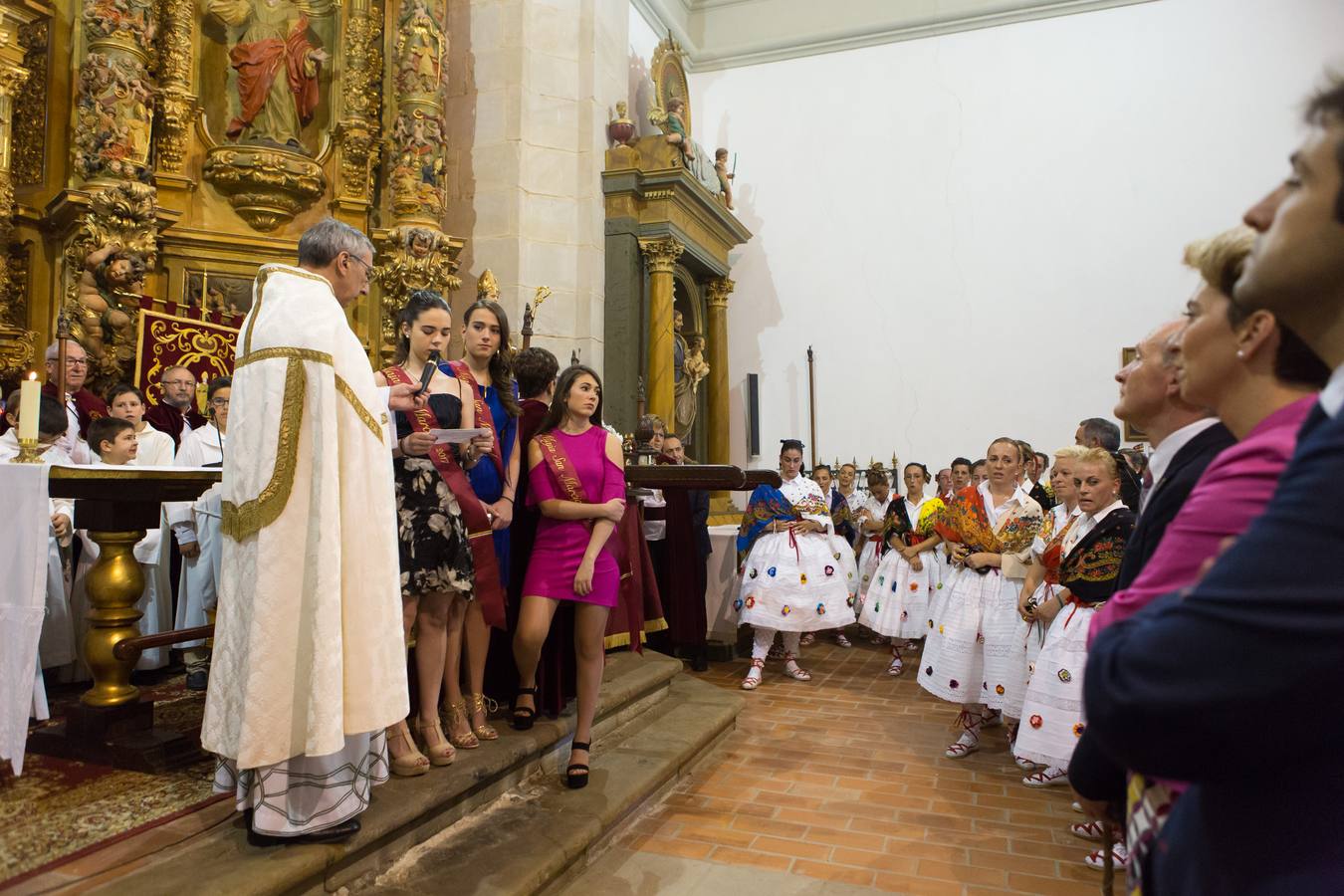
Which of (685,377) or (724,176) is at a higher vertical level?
(724,176)

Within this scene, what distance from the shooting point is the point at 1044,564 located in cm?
424

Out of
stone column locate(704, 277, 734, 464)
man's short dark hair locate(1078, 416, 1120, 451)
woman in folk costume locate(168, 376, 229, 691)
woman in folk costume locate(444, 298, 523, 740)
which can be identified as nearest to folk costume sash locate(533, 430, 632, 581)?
woman in folk costume locate(444, 298, 523, 740)

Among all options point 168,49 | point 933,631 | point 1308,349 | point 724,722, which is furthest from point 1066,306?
point 1308,349

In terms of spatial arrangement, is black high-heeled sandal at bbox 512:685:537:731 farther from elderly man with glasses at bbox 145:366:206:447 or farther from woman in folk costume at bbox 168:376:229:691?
elderly man with glasses at bbox 145:366:206:447

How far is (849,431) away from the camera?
11.2 m

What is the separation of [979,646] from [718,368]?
22.8ft

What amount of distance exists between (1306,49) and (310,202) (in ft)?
35.5

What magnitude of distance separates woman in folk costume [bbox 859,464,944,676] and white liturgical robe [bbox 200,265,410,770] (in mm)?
4989

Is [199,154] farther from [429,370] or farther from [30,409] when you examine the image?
[429,370]

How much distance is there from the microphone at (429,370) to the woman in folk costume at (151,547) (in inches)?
85.5

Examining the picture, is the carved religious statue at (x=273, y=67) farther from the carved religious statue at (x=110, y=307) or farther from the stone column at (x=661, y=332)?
the stone column at (x=661, y=332)

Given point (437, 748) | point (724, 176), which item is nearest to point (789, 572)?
point (437, 748)

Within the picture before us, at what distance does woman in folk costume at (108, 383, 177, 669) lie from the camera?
461cm

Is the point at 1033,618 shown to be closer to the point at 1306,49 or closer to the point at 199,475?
the point at 199,475
